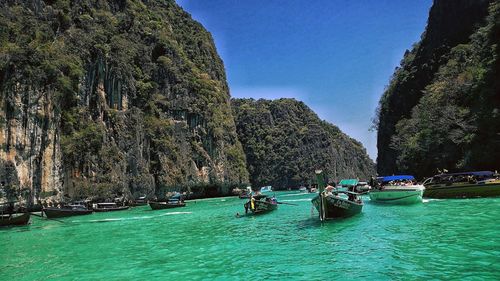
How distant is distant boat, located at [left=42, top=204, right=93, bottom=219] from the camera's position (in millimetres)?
35938

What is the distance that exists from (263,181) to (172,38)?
7449cm

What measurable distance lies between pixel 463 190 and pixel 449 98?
65.5ft

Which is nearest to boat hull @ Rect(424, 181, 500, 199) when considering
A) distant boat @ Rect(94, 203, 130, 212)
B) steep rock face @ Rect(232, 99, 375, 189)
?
distant boat @ Rect(94, 203, 130, 212)

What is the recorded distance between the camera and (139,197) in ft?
194

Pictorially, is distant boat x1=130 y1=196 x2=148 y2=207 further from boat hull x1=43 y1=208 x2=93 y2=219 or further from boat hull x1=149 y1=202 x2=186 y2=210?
boat hull x1=43 y1=208 x2=93 y2=219

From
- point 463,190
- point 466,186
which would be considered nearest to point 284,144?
point 463,190

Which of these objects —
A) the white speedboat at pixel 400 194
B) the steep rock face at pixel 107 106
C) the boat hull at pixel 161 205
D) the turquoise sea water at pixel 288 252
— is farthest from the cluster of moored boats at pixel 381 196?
the boat hull at pixel 161 205

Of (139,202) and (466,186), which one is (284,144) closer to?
(139,202)

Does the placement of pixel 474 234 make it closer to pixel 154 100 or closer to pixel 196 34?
pixel 154 100

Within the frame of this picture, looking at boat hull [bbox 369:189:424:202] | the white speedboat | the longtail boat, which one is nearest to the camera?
the longtail boat

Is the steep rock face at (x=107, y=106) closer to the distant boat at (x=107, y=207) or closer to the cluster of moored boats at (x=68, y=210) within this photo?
the cluster of moored boats at (x=68, y=210)

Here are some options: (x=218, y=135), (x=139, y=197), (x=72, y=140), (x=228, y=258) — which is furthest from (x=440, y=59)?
(x=228, y=258)

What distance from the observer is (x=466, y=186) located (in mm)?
29719

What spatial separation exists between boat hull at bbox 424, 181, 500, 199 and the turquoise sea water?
19.9 ft
